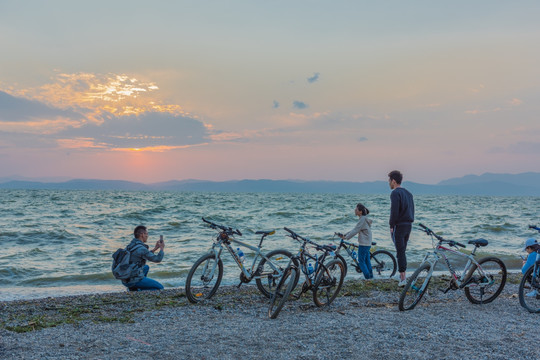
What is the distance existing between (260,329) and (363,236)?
5.42 m

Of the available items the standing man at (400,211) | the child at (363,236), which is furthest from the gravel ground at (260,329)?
the child at (363,236)

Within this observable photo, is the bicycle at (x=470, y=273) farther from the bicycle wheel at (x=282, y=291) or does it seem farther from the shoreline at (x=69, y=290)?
the shoreline at (x=69, y=290)

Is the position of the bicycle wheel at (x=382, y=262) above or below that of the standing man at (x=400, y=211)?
below

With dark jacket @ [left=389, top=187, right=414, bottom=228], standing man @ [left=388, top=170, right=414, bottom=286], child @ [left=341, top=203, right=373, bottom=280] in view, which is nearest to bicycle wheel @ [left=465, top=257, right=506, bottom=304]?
standing man @ [left=388, top=170, right=414, bottom=286]

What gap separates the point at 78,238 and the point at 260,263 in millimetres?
16563

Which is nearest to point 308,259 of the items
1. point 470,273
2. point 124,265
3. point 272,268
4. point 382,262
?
point 272,268

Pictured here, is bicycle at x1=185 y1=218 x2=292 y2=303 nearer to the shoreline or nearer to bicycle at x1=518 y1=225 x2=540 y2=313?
the shoreline

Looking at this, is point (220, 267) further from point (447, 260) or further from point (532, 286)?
point (532, 286)

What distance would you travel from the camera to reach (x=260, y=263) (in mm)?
8070

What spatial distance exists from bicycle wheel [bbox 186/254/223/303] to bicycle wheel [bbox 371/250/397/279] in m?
5.72

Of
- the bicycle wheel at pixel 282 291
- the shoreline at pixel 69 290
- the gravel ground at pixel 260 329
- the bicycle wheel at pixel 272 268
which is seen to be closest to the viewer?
the gravel ground at pixel 260 329

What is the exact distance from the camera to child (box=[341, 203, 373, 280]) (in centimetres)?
1080

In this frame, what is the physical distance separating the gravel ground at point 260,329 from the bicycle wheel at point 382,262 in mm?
3544

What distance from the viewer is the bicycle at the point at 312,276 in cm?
708
